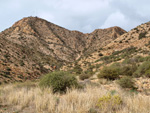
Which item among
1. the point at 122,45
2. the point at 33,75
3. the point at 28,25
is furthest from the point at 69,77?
the point at 28,25

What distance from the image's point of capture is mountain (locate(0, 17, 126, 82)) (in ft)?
85.1

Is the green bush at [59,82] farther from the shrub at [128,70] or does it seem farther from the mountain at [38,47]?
the mountain at [38,47]

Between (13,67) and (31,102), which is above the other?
(13,67)

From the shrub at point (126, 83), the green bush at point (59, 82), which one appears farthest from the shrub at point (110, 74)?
the green bush at point (59, 82)

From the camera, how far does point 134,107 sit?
349 cm

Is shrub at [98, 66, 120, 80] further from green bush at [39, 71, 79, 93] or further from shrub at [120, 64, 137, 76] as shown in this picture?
green bush at [39, 71, 79, 93]

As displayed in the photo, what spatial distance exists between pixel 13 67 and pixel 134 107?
2602 cm

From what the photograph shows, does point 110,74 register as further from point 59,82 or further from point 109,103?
point 109,103

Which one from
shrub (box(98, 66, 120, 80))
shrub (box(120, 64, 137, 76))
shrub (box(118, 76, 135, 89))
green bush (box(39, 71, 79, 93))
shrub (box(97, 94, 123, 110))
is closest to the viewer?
shrub (box(97, 94, 123, 110))

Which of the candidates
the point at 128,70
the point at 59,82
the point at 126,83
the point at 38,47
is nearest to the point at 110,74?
the point at 128,70

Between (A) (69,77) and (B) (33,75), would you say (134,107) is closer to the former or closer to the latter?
(A) (69,77)

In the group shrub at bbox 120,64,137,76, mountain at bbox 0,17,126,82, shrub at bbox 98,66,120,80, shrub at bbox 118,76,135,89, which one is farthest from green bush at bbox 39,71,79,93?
mountain at bbox 0,17,126,82

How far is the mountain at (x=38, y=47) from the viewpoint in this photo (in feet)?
85.1

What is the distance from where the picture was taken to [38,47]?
44719mm
